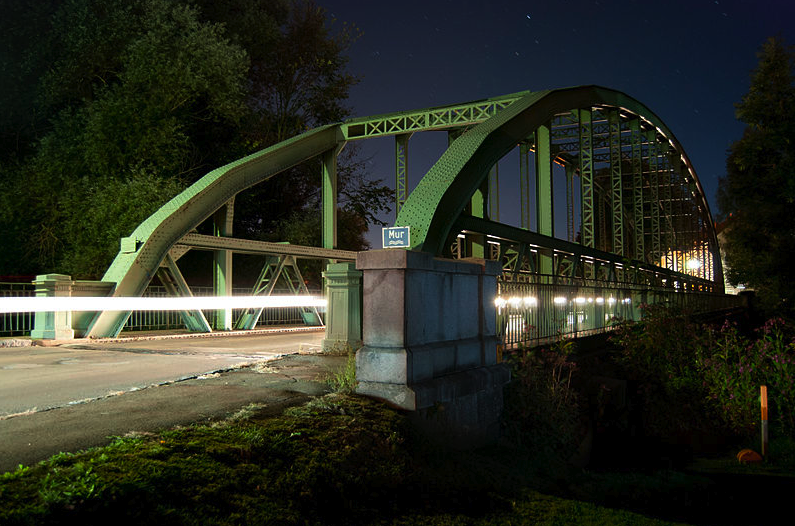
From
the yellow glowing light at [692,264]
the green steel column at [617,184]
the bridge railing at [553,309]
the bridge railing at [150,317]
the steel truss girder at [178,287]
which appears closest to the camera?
the bridge railing at [553,309]

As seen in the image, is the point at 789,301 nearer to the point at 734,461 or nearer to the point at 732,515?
the point at 734,461

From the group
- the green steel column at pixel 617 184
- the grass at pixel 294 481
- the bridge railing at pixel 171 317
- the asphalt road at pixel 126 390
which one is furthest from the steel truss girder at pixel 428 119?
the grass at pixel 294 481

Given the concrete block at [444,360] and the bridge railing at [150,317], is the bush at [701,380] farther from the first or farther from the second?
the bridge railing at [150,317]

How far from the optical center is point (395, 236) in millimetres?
8195

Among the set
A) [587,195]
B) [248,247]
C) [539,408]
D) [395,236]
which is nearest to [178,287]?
[248,247]

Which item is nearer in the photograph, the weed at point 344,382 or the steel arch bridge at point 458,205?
the weed at point 344,382

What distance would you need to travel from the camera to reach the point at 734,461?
8.82 m

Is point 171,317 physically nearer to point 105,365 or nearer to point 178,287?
point 178,287

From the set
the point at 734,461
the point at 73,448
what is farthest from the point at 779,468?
the point at 73,448

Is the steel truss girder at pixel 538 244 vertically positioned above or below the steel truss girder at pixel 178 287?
above

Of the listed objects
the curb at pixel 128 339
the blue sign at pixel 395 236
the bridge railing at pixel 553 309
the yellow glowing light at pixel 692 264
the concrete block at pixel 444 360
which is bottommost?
the curb at pixel 128 339

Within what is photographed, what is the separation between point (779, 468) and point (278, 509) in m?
7.58

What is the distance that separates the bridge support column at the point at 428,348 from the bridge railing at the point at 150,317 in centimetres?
1145

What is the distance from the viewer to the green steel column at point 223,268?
16.9 m
